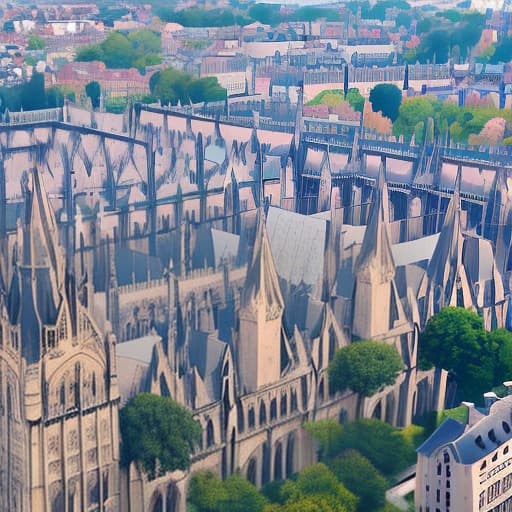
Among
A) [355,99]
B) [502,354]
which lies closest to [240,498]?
[502,354]

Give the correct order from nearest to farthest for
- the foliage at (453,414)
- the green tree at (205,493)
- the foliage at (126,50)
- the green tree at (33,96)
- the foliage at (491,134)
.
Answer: the green tree at (205,493) → the foliage at (453,414) → the green tree at (33,96) → the foliage at (491,134) → the foliage at (126,50)

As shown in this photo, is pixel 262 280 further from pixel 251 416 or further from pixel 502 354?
pixel 502 354

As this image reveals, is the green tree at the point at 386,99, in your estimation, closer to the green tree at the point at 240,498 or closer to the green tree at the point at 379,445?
the green tree at the point at 379,445

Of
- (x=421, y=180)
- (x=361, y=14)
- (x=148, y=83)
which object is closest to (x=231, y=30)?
(x=148, y=83)

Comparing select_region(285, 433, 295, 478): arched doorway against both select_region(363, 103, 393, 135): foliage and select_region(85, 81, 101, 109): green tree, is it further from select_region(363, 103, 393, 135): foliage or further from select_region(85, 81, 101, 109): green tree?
select_region(85, 81, 101, 109): green tree

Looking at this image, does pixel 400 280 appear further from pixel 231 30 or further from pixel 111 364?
pixel 231 30

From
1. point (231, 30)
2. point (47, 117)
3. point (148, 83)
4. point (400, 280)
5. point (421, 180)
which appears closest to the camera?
point (400, 280)

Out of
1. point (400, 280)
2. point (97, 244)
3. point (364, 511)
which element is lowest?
point (364, 511)

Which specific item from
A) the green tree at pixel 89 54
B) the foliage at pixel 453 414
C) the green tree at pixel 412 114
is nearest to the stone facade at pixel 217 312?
the foliage at pixel 453 414
